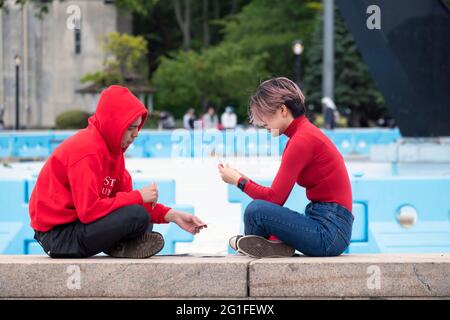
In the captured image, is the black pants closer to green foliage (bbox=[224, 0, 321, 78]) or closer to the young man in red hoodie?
the young man in red hoodie

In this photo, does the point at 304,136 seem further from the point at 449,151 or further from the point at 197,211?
the point at 449,151

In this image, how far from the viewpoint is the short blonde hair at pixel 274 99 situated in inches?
261

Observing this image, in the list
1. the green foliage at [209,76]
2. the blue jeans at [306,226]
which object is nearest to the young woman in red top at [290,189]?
the blue jeans at [306,226]

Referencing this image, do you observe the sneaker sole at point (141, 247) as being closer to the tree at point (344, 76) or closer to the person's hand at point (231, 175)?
the person's hand at point (231, 175)

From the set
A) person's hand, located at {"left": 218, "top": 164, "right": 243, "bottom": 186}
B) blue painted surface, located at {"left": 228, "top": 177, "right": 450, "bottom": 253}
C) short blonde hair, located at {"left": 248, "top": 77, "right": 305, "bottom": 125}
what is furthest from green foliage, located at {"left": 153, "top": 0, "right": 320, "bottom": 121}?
person's hand, located at {"left": 218, "top": 164, "right": 243, "bottom": 186}

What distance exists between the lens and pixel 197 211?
47.4 feet

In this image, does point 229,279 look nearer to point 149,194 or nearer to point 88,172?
point 149,194

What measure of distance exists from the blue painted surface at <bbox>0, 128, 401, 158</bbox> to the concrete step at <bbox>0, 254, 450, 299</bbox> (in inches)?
974

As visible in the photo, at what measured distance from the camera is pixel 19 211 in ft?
35.9

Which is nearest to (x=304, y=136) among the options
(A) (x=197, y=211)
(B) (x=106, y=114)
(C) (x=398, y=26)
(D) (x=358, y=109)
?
(B) (x=106, y=114)

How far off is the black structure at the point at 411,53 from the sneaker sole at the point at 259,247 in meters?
14.8

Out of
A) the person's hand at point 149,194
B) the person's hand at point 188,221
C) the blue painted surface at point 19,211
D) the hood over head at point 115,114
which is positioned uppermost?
the hood over head at point 115,114

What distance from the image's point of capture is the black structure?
69.6 ft

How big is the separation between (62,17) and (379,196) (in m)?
53.2
